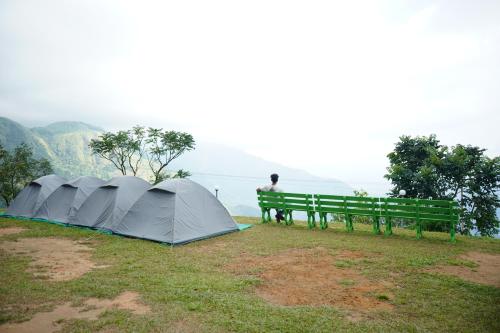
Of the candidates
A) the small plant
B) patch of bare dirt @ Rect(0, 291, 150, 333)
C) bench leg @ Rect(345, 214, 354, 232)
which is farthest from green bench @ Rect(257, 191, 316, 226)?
patch of bare dirt @ Rect(0, 291, 150, 333)

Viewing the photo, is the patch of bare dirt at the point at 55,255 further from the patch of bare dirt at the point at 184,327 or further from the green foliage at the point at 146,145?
the green foliage at the point at 146,145

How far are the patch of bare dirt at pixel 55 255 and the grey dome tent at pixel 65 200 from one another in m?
3.17

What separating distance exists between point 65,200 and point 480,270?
15.6 m

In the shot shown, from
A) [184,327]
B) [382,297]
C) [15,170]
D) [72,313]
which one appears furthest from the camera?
[15,170]

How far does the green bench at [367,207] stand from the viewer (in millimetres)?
10578

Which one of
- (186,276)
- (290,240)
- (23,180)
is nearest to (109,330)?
(186,276)

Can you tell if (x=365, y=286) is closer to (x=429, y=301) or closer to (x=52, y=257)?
(x=429, y=301)

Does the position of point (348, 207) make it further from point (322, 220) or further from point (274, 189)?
point (274, 189)

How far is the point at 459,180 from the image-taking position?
20.9 m

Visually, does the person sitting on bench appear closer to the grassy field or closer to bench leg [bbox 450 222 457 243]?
the grassy field

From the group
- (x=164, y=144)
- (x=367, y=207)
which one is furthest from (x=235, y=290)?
(x=164, y=144)

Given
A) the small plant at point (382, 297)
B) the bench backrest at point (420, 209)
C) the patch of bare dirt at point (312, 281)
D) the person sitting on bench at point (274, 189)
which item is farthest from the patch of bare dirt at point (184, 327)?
the person sitting on bench at point (274, 189)

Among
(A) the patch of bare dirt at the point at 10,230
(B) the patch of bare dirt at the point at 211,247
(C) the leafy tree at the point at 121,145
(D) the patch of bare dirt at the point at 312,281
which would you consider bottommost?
(D) the patch of bare dirt at the point at 312,281

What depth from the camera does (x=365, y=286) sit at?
6.51 m
